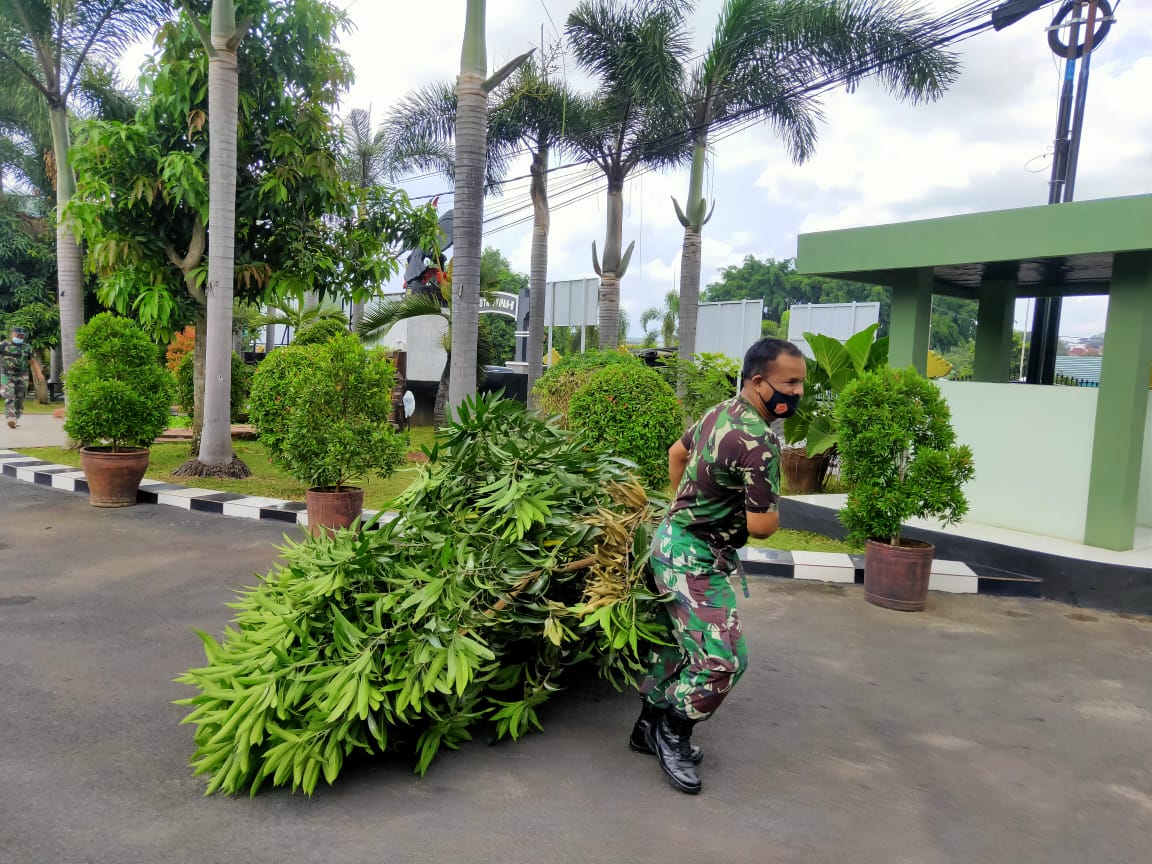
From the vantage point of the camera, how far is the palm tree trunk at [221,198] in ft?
30.8

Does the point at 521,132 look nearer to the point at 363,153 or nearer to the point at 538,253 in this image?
the point at 538,253

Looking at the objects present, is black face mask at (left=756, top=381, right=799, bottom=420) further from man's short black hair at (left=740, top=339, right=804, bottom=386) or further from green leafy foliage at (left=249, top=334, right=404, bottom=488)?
green leafy foliage at (left=249, top=334, right=404, bottom=488)

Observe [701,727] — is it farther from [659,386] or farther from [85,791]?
[659,386]

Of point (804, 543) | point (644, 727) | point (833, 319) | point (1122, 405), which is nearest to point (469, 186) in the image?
point (804, 543)

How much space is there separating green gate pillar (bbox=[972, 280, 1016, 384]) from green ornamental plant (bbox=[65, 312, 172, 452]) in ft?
31.0

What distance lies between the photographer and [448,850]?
2664mm

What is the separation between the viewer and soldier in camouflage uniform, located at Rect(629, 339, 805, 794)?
10.1 ft

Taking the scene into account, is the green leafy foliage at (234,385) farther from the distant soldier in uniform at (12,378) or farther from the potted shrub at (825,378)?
the potted shrub at (825,378)

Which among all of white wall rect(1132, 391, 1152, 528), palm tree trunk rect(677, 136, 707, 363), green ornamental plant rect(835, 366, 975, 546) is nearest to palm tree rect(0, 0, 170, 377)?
palm tree trunk rect(677, 136, 707, 363)

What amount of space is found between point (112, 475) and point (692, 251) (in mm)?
9892

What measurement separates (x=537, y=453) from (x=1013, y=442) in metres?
5.66

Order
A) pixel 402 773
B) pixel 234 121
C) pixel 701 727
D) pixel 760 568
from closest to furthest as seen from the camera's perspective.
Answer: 1. pixel 402 773
2. pixel 701 727
3. pixel 760 568
4. pixel 234 121

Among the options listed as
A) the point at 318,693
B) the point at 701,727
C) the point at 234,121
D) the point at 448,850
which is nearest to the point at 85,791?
the point at 318,693

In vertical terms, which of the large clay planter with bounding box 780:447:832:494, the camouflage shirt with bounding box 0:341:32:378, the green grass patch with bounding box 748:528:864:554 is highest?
the camouflage shirt with bounding box 0:341:32:378
